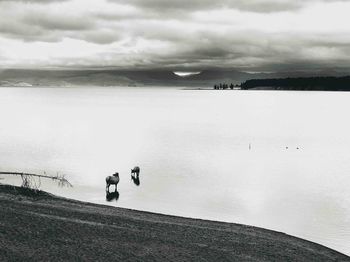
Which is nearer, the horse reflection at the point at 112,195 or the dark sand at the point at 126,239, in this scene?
the dark sand at the point at 126,239

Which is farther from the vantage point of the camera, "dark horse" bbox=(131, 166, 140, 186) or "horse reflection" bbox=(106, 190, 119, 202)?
"dark horse" bbox=(131, 166, 140, 186)

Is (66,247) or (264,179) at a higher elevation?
(66,247)

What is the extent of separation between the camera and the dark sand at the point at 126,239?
17.4m

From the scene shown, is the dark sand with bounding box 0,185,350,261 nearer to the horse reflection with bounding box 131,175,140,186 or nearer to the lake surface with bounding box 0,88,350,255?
the lake surface with bounding box 0,88,350,255

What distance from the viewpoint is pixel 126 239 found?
19.8 m

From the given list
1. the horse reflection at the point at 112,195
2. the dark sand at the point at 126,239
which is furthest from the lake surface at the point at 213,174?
the dark sand at the point at 126,239

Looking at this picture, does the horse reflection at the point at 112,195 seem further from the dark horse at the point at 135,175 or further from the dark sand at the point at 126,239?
the dark sand at the point at 126,239

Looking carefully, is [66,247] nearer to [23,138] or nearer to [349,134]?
[23,138]

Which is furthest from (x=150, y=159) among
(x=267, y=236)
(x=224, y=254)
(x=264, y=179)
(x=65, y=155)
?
(x=224, y=254)

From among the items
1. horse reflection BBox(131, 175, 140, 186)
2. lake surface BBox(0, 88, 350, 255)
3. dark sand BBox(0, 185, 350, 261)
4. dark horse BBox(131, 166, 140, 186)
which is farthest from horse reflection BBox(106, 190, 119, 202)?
dark sand BBox(0, 185, 350, 261)

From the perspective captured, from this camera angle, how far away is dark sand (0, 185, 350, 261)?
1744 cm

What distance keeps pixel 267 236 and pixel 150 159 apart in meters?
39.0

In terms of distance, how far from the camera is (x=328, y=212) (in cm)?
3447

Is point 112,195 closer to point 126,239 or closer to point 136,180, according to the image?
point 136,180
